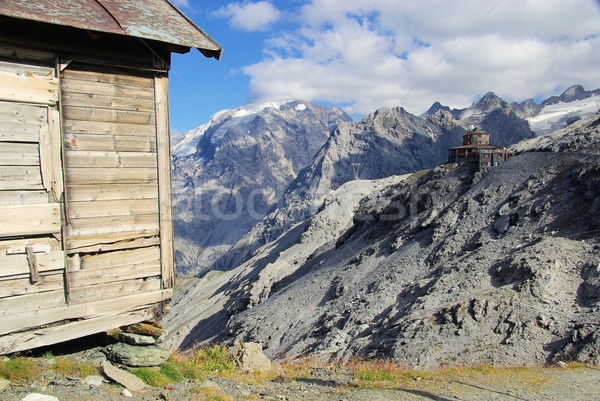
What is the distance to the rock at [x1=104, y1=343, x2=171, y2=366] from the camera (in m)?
9.39

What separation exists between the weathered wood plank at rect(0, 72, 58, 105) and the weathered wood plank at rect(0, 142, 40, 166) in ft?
2.88

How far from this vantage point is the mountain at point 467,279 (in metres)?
19.9

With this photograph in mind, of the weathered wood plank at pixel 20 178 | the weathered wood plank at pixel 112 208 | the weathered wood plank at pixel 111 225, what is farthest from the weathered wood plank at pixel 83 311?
the weathered wood plank at pixel 20 178

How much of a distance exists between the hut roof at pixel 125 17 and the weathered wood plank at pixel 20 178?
283 centimetres

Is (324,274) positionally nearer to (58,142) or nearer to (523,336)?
(523,336)

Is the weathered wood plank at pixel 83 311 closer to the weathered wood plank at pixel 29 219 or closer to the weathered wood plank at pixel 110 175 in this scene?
the weathered wood plank at pixel 29 219

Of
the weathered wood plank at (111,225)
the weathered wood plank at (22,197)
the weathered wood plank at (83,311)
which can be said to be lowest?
the weathered wood plank at (83,311)

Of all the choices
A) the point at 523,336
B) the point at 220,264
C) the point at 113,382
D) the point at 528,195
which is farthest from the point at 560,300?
the point at 220,264

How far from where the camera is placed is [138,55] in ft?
31.5

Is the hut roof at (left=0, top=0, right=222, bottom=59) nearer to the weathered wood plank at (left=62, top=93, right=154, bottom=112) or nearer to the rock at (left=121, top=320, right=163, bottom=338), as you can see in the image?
the weathered wood plank at (left=62, top=93, right=154, bottom=112)

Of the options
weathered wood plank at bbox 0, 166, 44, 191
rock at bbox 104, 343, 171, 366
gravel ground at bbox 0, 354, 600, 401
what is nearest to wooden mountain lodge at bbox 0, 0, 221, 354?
weathered wood plank at bbox 0, 166, 44, 191

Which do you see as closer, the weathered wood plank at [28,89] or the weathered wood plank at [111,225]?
the weathered wood plank at [28,89]

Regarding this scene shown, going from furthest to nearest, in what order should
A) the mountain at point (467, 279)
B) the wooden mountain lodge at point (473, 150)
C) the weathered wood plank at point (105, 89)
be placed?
the wooden mountain lodge at point (473, 150)
the mountain at point (467, 279)
the weathered wood plank at point (105, 89)

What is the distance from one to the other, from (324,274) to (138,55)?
1271 inches
